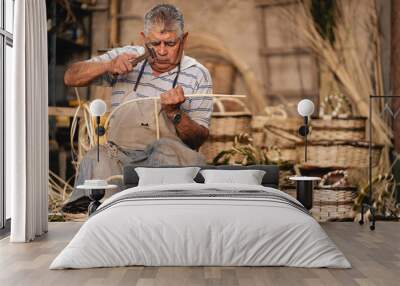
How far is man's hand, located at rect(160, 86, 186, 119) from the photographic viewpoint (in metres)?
7.68

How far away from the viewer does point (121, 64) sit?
7.83m

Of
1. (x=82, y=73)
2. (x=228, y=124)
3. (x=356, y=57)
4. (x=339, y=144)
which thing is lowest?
(x=339, y=144)

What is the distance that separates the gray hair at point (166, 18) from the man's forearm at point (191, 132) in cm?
110

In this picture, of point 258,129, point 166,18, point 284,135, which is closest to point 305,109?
point 284,135

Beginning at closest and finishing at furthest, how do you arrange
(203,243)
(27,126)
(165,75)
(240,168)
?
(203,243), (27,126), (240,168), (165,75)

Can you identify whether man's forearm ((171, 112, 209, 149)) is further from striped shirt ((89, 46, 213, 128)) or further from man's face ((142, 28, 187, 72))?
man's face ((142, 28, 187, 72))

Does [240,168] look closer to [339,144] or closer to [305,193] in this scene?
[305,193]

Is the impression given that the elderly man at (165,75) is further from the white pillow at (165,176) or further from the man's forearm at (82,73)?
the white pillow at (165,176)

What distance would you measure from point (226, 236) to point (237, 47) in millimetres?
3729

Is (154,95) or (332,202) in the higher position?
(154,95)

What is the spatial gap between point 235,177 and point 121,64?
7.01 ft

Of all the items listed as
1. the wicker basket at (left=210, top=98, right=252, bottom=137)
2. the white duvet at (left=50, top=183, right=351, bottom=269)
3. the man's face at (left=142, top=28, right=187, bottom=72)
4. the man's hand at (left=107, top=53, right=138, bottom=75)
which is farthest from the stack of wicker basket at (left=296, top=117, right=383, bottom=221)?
the white duvet at (left=50, top=183, right=351, bottom=269)

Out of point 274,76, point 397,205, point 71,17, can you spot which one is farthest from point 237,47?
point 397,205

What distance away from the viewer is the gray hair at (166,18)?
789 centimetres
